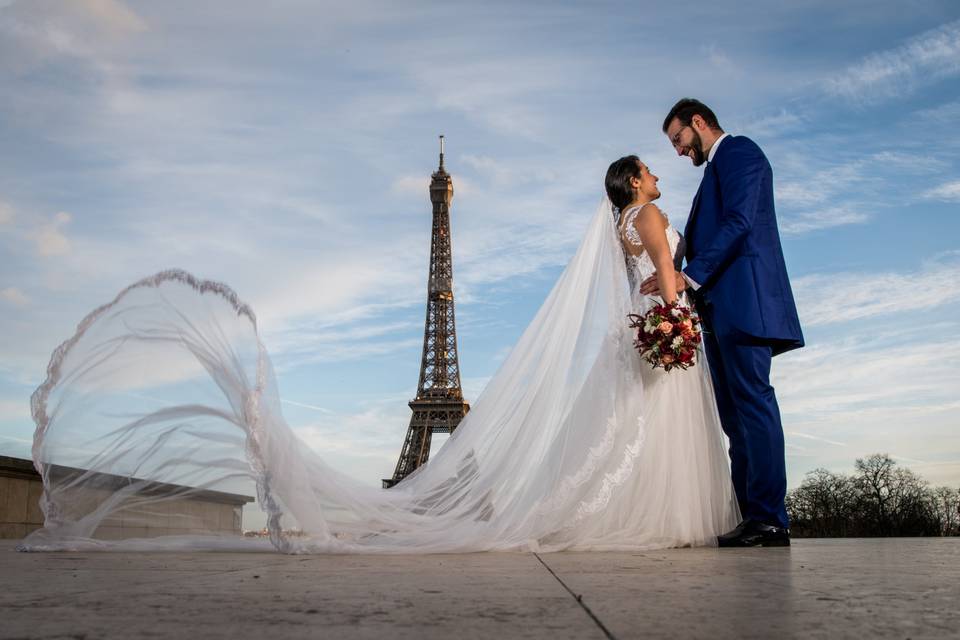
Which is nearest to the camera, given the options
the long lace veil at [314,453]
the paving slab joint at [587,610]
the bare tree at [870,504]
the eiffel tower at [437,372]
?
the paving slab joint at [587,610]

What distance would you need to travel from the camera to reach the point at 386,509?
154 inches

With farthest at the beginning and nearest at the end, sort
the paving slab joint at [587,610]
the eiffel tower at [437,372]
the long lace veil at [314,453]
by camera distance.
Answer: the eiffel tower at [437,372]
the long lace veil at [314,453]
the paving slab joint at [587,610]

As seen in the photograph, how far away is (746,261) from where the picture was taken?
13.1 feet

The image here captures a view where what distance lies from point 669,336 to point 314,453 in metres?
1.76

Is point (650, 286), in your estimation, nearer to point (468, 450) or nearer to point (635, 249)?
point (635, 249)

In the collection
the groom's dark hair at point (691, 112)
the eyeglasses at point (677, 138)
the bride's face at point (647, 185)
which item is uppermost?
the groom's dark hair at point (691, 112)

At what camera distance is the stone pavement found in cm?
125

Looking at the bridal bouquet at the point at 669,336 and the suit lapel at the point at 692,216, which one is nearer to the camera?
the bridal bouquet at the point at 669,336

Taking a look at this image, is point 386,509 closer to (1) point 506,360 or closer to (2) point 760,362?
(1) point 506,360

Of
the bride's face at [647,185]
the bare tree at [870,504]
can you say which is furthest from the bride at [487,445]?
the bare tree at [870,504]

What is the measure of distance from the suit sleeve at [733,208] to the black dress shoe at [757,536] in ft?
3.79

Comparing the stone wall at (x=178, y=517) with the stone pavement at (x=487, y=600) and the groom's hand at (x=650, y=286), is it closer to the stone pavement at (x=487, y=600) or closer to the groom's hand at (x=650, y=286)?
the stone pavement at (x=487, y=600)

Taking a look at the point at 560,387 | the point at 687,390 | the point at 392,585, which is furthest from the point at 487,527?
the point at 392,585

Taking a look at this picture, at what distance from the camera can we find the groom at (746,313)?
3.86 meters
